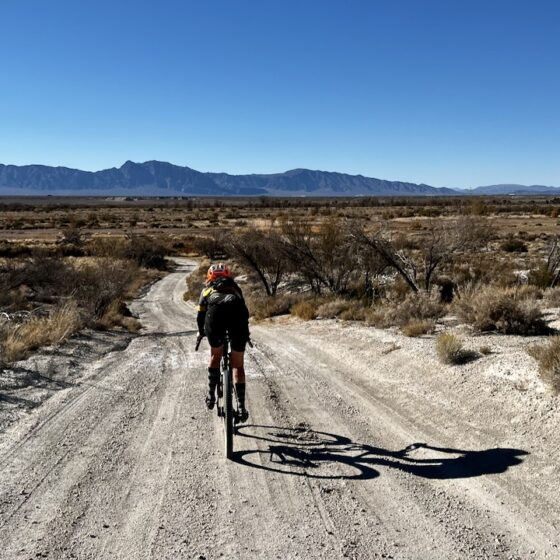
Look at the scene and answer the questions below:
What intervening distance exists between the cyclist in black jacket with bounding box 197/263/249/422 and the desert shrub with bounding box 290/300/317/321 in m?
11.8

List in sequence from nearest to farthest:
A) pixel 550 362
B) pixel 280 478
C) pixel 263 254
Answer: pixel 280 478, pixel 550 362, pixel 263 254

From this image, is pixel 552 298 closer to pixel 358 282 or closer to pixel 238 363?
pixel 238 363

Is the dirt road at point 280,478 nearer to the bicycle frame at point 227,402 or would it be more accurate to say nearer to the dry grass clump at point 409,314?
the bicycle frame at point 227,402

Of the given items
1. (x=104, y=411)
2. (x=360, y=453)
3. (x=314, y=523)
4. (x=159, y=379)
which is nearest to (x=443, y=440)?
(x=360, y=453)

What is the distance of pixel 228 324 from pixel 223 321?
0.07 meters

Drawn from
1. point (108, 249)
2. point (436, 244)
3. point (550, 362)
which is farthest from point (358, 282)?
point (108, 249)

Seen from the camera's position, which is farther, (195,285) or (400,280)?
(195,285)

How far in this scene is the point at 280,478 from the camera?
17.9 feet

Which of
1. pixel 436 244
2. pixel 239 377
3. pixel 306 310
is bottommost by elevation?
pixel 306 310

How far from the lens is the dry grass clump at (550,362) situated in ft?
22.4

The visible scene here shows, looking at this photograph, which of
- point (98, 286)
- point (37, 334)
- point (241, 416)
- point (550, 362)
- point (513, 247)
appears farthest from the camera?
point (513, 247)

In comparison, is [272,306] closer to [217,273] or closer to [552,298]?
[552,298]

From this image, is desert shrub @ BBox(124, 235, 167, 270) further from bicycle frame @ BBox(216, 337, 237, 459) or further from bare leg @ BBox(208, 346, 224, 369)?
bare leg @ BBox(208, 346, 224, 369)

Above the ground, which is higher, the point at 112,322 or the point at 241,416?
the point at 241,416
